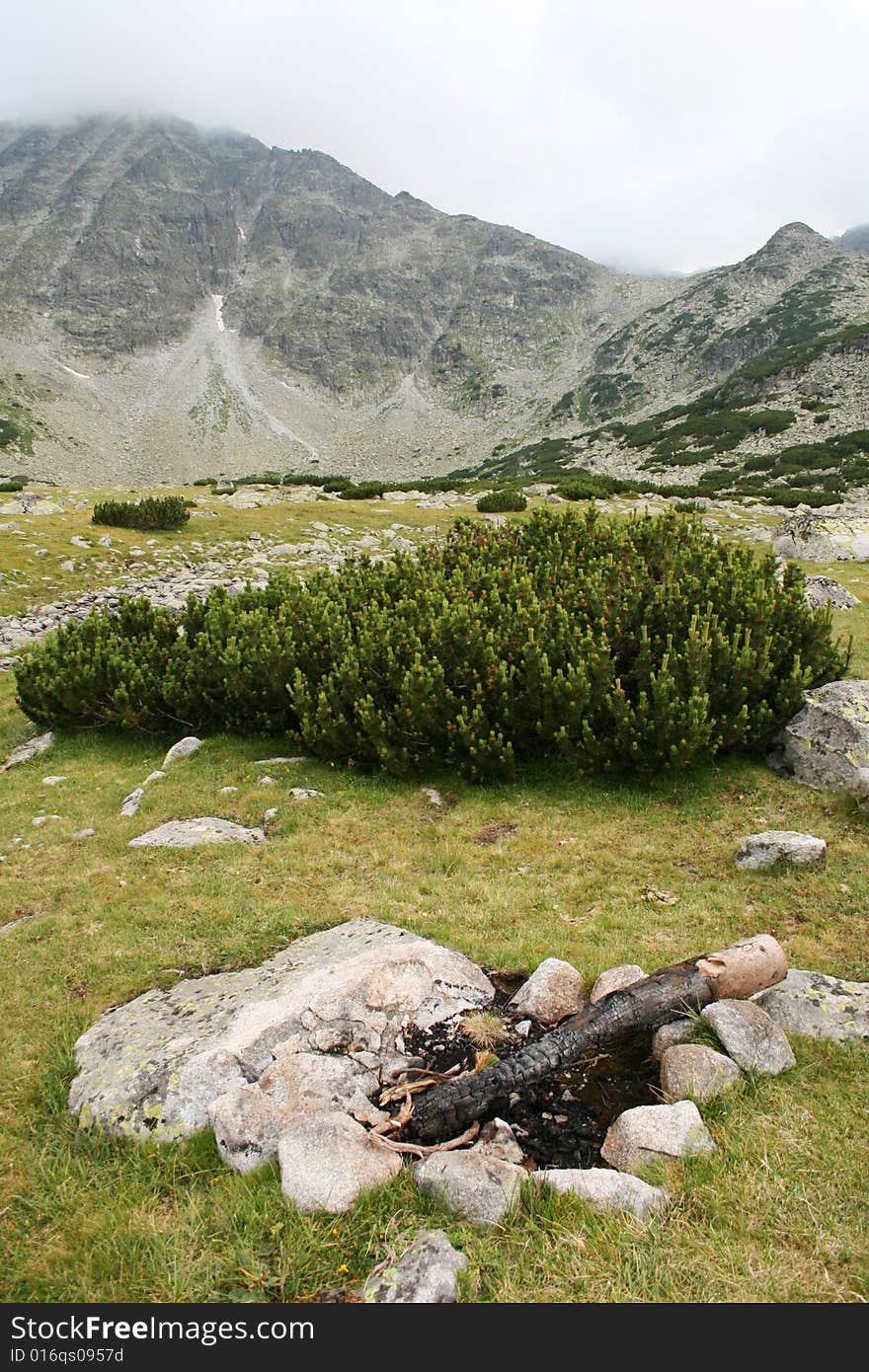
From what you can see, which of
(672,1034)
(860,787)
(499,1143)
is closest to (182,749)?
(499,1143)

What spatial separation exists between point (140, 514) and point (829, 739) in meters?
28.8

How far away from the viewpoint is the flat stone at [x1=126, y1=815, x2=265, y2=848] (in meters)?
9.01

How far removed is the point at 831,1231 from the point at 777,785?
730 cm

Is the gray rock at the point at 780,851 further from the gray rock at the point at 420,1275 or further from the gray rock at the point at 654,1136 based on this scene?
the gray rock at the point at 420,1275

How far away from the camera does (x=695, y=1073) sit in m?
4.52

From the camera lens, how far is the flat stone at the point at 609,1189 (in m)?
3.58

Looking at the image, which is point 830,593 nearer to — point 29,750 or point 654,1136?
point 654,1136

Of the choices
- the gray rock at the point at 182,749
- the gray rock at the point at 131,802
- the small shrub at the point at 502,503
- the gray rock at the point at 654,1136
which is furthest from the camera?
the small shrub at the point at 502,503

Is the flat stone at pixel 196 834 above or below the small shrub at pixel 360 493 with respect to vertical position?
below

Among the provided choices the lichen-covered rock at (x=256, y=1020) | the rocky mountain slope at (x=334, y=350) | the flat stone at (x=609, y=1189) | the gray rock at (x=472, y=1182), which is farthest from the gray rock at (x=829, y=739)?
the rocky mountain slope at (x=334, y=350)

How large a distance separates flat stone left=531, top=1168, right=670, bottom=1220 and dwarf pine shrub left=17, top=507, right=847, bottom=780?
664 centimetres

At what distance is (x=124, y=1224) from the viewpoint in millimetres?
3656

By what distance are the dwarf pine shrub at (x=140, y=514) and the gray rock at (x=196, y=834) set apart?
79.0 ft
